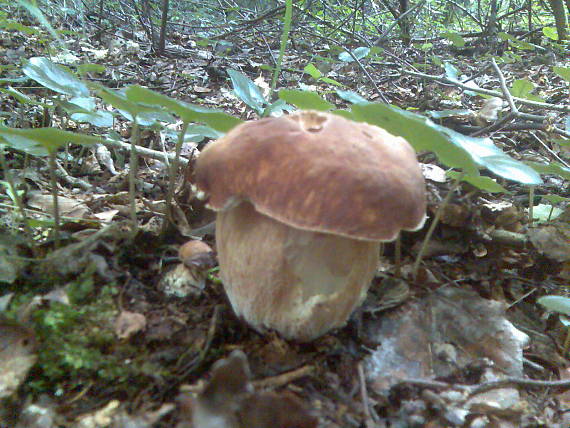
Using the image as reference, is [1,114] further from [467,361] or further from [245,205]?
[467,361]

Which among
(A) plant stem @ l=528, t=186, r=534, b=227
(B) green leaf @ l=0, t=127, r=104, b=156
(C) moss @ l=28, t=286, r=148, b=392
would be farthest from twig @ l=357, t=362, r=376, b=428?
(A) plant stem @ l=528, t=186, r=534, b=227

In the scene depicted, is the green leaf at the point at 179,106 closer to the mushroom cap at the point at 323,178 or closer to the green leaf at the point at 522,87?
the mushroom cap at the point at 323,178

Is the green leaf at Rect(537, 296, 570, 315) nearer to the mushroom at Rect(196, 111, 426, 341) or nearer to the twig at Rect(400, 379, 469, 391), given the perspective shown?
the twig at Rect(400, 379, 469, 391)

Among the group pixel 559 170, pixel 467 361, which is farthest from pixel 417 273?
pixel 559 170

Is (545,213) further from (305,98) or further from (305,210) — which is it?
(305,210)

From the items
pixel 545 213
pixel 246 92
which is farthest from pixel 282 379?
pixel 545 213
